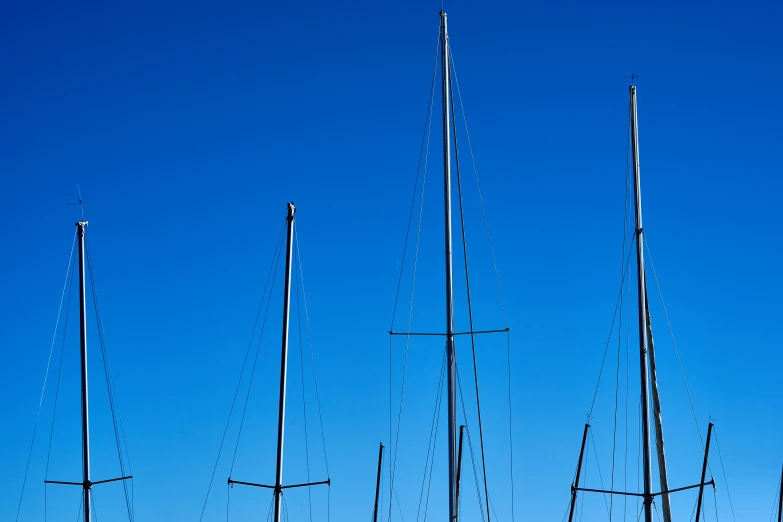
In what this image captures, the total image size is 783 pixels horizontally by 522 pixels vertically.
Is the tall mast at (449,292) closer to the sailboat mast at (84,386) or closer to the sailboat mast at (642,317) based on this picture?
the sailboat mast at (642,317)

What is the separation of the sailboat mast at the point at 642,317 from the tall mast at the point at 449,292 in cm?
823

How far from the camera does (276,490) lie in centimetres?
4047

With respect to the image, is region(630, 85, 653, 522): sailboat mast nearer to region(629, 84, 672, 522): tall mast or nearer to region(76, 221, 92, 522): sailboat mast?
region(629, 84, 672, 522): tall mast

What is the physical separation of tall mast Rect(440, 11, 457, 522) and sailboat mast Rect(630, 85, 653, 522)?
8.23 m

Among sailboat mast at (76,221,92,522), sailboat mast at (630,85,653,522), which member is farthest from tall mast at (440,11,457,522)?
sailboat mast at (76,221,92,522)

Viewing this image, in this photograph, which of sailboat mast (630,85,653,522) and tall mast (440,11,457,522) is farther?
sailboat mast (630,85,653,522)

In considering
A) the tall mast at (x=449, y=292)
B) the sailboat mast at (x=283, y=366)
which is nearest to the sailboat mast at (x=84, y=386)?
the sailboat mast at (x=283, y=366)

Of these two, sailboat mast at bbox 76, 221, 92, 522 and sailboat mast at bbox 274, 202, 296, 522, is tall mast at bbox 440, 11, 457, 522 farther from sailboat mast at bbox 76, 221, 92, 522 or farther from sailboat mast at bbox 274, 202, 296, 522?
sailboat mast at bbox 76, 221, 92, 522

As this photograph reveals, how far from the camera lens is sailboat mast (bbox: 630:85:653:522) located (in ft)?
128

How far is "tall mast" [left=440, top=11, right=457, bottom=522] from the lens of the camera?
33544 mm

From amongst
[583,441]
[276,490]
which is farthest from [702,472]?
[276,490]

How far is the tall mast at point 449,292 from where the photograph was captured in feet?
110

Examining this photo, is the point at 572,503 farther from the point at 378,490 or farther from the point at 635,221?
the point at 635,221

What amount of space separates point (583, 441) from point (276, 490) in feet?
60.8
